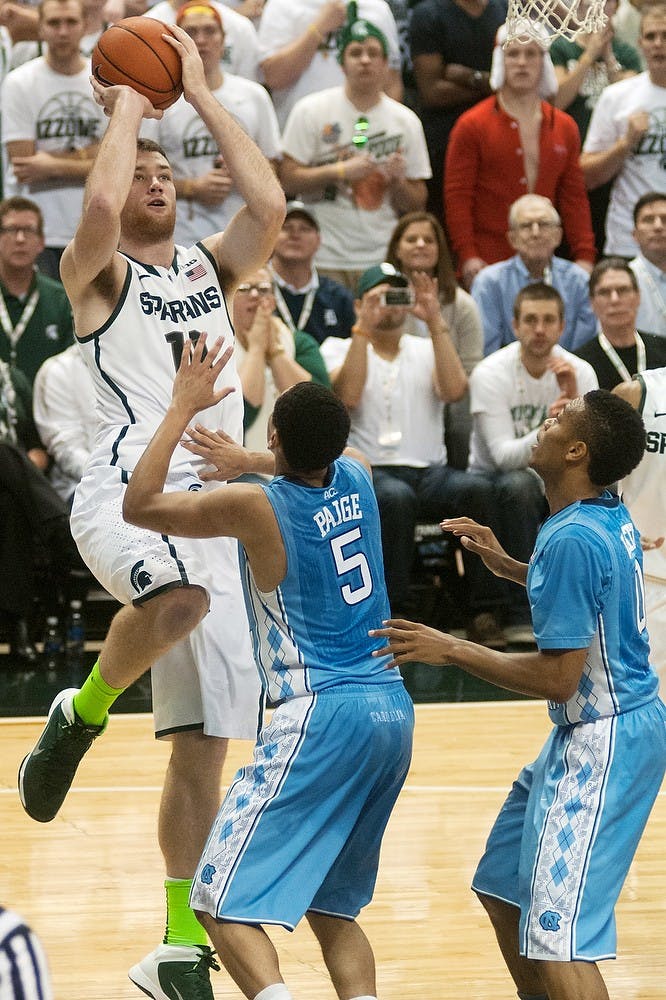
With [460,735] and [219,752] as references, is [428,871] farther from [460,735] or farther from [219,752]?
[460,735]

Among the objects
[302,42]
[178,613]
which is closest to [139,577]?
[178,613]

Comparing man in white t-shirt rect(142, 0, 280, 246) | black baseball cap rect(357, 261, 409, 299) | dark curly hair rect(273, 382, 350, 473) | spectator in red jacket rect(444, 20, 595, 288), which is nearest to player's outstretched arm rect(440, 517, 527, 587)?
dark curly hair rect(273, 382, 350, 473)

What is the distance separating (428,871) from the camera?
542cm

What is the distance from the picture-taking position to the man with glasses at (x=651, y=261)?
29.7ft

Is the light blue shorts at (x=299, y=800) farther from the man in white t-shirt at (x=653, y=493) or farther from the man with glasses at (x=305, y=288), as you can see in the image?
the man with glasses at (x=305, y=288)

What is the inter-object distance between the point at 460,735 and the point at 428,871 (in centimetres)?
177

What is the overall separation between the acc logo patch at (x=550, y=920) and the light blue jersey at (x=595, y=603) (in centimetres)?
44

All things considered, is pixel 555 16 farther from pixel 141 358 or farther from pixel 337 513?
pixel 337 513

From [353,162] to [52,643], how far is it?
339cm

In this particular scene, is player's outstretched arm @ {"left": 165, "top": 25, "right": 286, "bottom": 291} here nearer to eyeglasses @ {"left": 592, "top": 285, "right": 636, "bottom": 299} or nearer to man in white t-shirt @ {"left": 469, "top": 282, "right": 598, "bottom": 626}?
man in white t-shirt @ {"left": 469, "top": 282, "right": 598, "bottom": 626}

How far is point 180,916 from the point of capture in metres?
4.32

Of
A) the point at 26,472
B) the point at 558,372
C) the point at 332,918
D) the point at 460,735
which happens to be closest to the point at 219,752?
the point at 332,918

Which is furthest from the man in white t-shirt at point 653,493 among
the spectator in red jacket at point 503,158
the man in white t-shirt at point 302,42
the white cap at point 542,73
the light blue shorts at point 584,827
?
the man in white t-shirt at point 302,42

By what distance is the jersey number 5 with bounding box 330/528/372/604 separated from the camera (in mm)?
3656
